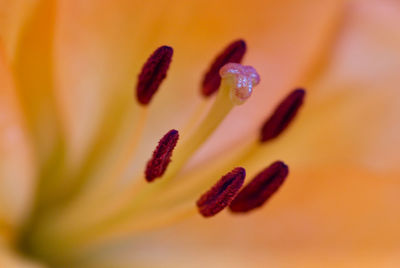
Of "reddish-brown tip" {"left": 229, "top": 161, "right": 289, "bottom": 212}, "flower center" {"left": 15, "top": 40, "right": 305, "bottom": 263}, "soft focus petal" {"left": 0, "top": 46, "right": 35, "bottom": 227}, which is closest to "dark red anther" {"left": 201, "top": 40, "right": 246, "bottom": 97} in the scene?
"flower center" {"left": 15, "top": 40, "right": 305, "bottom": 263}

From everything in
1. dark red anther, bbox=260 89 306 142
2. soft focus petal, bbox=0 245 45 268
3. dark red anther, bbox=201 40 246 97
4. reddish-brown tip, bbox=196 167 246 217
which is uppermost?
dark red anther, bbox=201 40 246 97

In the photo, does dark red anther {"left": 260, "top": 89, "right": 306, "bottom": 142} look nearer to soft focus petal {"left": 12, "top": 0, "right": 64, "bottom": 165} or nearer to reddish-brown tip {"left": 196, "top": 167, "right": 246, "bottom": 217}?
reddish-brown tip {"left": 196, "top": 167, "right": 246, "bottom": 217}

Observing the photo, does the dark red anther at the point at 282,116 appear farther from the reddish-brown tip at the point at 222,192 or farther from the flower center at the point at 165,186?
the reddish-brown tip at the point at 222,192

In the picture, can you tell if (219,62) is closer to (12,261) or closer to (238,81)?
(238,81)

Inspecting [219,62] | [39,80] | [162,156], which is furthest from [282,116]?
[39,80]

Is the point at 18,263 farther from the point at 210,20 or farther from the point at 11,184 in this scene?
the point at 210,20

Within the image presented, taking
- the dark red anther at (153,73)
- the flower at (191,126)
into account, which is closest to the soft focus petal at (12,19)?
the flower at (191,126)

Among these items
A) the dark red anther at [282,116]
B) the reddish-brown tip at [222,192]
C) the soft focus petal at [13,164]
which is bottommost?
the reddish-brown tip at [222,192]
